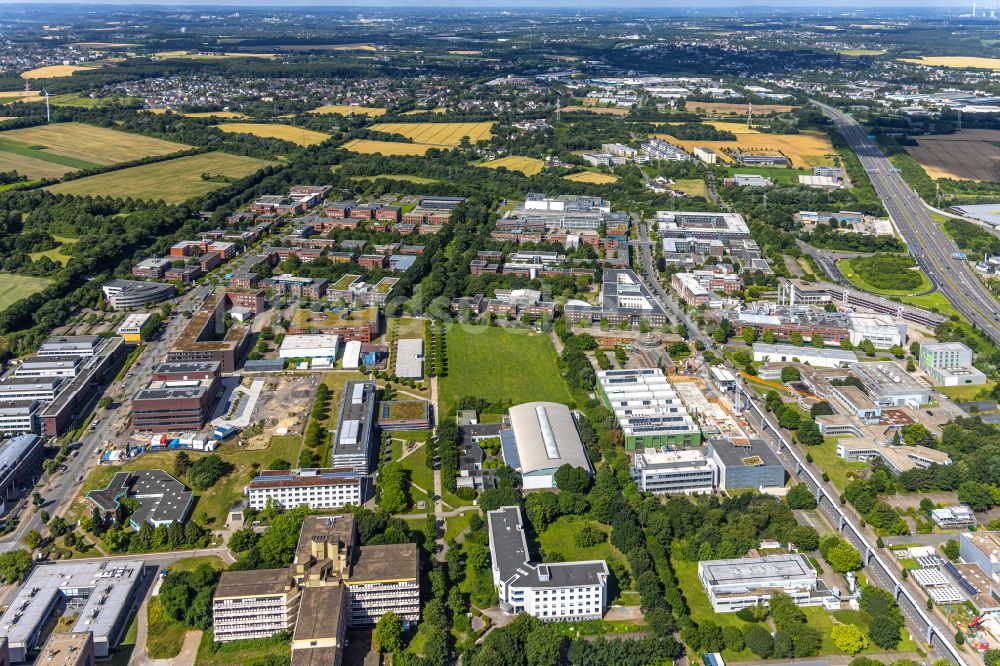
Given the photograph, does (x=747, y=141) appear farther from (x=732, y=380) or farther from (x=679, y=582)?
(x=679, y=582)

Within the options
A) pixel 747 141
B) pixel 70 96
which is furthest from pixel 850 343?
pixel 70 96

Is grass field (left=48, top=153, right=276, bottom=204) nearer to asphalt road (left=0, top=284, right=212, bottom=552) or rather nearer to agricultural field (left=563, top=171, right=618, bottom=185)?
asphalt road (left=0, top=284, right=212, bottom=552)

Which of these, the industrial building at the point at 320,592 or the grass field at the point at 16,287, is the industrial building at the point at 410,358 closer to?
the industrial building at the point at 320,592

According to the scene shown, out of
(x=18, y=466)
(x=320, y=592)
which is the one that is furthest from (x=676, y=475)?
(x=18, y=466)

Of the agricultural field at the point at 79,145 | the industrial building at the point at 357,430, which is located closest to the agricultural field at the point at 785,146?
the agricultural field at the point at 79,145

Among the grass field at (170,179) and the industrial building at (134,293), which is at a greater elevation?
the grass field at (170,179)

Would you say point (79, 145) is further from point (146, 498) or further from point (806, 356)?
point (806, 356)
